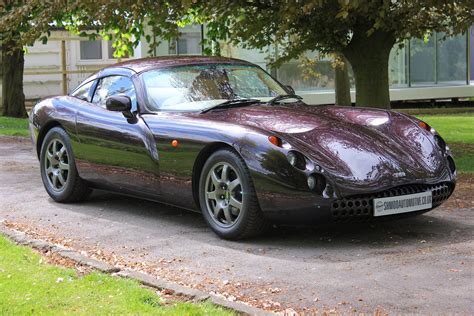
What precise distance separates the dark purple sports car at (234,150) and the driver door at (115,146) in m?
0.01

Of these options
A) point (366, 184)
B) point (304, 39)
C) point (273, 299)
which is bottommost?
point (273, 299)

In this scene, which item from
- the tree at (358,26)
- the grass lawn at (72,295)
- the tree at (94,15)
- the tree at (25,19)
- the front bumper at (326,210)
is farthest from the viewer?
the tree at (25,19)

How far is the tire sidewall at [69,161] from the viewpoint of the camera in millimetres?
8219

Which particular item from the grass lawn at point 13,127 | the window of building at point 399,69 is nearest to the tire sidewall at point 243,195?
the grass lawn at point 13,127

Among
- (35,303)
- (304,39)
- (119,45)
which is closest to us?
(35,303)

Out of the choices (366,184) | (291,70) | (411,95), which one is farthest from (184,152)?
(411,95)

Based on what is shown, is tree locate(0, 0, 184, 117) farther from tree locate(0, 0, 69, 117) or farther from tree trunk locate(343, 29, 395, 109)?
tree trunk locate(343, 29, 395, 109)

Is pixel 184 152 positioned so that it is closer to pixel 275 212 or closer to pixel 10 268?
pixel 275 212

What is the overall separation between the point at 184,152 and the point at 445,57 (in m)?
23.7

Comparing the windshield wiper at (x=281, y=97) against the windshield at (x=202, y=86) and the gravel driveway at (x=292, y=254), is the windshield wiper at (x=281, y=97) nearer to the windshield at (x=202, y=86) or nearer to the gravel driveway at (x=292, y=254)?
the windshield at (x=202, y=86)

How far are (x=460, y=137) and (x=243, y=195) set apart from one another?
10.9 meters

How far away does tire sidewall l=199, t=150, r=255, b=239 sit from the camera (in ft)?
20.5

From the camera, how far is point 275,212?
6.15 m

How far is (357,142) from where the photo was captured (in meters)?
6.39
